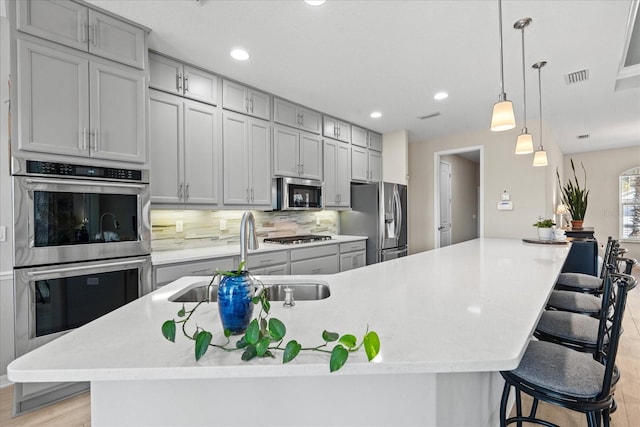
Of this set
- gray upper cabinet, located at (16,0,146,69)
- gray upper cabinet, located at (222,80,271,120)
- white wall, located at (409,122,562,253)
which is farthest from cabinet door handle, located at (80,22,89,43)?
white wall, located at (409,122,562,253)

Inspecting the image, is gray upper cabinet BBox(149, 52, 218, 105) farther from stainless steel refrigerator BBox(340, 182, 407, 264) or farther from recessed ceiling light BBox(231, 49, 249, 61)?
stainless steel refrigerator BBox(340, 182, 407, 264)

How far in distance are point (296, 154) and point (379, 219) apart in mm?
1531

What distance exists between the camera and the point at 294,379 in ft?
3.00

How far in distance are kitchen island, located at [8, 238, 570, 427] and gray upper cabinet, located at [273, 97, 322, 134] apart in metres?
2.88

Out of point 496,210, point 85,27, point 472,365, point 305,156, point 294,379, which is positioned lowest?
point 294,379

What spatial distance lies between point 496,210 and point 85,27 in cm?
544

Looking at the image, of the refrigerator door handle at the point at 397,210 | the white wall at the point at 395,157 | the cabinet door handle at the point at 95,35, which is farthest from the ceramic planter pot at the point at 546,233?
the cabinet door handle at the point at 95,35

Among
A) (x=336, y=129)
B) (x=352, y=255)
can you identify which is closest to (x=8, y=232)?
(x=352, y=255)

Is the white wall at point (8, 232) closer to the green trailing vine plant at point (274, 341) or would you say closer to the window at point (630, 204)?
the green trailing vine plant at point (274, 341)

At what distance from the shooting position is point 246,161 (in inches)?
130

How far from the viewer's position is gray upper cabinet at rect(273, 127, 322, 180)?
12.0ft

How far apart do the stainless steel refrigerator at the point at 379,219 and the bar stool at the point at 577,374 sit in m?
3.08

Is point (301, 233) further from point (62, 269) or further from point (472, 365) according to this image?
point (472, 365)

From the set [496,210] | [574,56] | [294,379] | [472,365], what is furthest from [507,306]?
[496,210]
